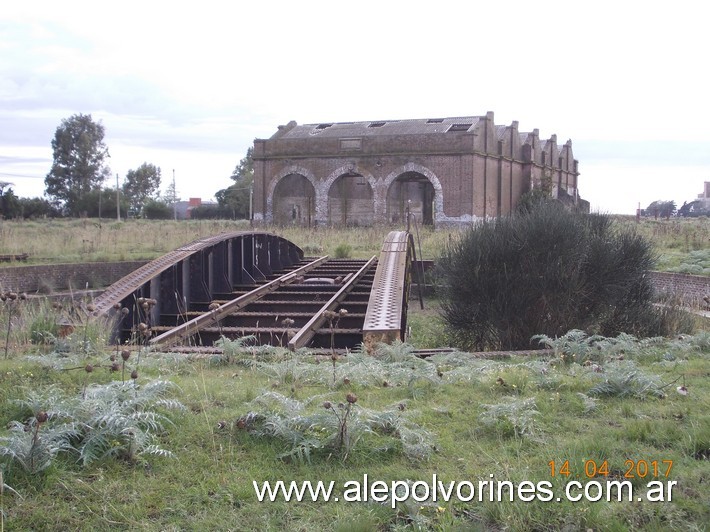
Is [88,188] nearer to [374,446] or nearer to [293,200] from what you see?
[293,200]

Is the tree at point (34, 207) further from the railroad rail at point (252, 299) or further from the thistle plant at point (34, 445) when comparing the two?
the thistle plant at point (34, 445)

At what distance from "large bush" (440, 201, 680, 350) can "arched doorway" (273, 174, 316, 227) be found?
115 ft

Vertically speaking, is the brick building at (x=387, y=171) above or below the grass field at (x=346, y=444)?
above

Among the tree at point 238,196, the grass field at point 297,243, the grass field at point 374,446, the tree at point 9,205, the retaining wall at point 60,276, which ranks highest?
the tree at point 238,196

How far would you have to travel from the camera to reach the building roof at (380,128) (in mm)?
43344

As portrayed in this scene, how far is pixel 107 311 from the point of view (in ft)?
26.4

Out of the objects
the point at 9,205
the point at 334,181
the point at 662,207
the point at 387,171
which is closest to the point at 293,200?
the point at 334,181

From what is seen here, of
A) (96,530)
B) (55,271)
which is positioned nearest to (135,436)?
(96,530)

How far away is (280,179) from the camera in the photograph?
149 feet

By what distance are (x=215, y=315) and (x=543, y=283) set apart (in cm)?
442

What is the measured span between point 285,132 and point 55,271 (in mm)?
31452

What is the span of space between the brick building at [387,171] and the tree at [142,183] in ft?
142

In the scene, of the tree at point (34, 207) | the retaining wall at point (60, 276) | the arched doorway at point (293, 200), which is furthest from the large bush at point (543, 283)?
the tree at point (34, 207)

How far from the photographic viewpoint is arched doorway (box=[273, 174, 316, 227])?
149ft
